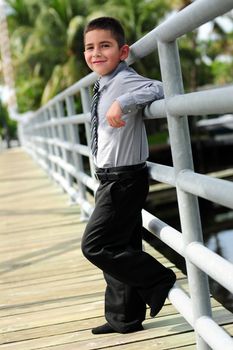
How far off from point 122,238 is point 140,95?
22.2 inches

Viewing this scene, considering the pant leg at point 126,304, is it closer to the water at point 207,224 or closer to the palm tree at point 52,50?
the water at point 207,224

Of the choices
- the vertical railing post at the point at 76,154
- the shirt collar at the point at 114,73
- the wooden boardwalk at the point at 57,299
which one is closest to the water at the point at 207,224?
the vertical railing post at the point at 76,154

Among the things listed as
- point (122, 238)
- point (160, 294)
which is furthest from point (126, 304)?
point (122, 238)

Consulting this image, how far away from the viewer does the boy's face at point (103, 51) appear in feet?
7.50

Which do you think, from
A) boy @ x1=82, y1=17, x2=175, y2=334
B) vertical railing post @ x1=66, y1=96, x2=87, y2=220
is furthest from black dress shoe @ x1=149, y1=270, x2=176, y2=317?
vertical railing post @ x1=66, y1=96, x2=87, y2=220

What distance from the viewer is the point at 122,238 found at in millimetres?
2377

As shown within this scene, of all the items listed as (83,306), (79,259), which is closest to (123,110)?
(83,306)

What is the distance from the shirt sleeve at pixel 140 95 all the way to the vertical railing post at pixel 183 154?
21cm

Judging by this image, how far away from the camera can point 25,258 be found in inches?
166

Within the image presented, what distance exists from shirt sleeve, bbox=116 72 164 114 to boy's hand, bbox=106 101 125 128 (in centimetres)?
2

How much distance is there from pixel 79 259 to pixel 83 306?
1.02 metres

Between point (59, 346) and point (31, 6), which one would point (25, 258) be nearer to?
point (59, 346)

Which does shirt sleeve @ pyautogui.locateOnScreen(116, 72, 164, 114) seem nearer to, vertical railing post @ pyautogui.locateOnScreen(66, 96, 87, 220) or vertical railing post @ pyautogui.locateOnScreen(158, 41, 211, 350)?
vertical railing post @ pyautogui.locateOnScreen(158, 41, 211, 350)

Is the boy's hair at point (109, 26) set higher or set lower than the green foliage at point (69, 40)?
lower
